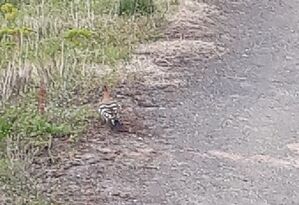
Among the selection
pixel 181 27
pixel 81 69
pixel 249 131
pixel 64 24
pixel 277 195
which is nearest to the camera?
pixel 277 195

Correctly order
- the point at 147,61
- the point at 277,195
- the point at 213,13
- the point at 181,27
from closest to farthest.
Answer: the point at 277,195 → the point at 147,61 → the point at 181,27 → the point at 213,13

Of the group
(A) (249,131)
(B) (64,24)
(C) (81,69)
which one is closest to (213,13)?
(B) (64,24)

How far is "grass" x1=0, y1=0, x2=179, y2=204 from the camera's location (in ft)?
16.8

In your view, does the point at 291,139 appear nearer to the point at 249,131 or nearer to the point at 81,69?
the point at 249,131

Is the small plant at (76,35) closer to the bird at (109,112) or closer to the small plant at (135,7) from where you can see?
the bird at (109,112)

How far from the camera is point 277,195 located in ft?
15.6

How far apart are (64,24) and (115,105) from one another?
1.81m

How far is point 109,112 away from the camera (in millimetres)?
5559

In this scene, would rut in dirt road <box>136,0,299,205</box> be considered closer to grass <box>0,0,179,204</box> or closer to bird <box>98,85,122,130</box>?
bird <box>98,85,122,130</box>

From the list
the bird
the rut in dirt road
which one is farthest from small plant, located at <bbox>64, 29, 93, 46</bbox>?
the rut in dirt road

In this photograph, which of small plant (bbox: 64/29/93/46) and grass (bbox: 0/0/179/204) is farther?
small plant (bbox: 64/29/93/46)

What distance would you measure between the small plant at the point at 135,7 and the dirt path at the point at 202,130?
27 cm

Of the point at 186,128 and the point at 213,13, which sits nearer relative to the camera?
the point at 186,128

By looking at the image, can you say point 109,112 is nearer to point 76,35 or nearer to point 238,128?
point 76,35
